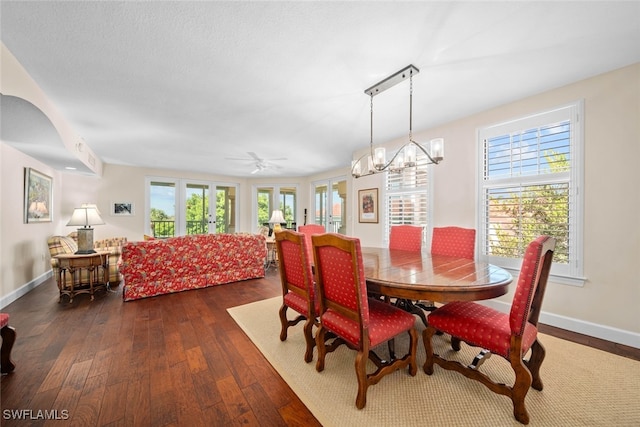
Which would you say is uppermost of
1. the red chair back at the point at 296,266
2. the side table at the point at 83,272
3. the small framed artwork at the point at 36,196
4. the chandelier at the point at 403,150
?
the chandelier at the point at 403,150

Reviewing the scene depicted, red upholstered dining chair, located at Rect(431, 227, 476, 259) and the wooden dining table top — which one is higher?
red upholstered dining chair, located at Rect(431, 227, 476, 259)

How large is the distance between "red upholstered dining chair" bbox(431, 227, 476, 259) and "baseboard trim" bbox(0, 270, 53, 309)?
5201mm

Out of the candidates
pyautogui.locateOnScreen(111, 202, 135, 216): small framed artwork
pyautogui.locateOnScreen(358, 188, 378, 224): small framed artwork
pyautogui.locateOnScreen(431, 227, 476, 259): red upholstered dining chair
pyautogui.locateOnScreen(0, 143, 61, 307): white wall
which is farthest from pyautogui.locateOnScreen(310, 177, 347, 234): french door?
pyautogui.locateOnScreen(0, 143, 61, 307): white wall

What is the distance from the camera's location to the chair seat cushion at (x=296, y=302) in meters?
1.97

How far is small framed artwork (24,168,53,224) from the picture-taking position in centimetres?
339

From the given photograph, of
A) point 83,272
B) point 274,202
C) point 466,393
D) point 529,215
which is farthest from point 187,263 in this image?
point 529,215

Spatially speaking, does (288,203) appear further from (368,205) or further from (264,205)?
(368,205)

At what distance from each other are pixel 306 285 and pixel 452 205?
2.49 m

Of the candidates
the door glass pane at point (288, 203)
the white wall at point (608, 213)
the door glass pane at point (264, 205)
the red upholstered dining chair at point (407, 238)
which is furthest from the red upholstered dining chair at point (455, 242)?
the door glass pane at point (264, 205)

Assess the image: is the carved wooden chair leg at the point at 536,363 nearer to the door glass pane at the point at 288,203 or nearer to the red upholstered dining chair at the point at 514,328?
the red upholstered dining chair at the point at 514,328

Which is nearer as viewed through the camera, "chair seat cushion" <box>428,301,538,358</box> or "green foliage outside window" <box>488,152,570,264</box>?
"chair seat cushion" <box>428,301,538,358</box>

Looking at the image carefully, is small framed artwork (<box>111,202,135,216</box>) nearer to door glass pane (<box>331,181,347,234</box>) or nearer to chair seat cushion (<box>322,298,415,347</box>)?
door glass pane (<box>331,181,347,234</box>)

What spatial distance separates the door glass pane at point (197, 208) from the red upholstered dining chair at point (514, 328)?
6.73 metres

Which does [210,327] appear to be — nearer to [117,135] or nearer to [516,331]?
[516,331]
